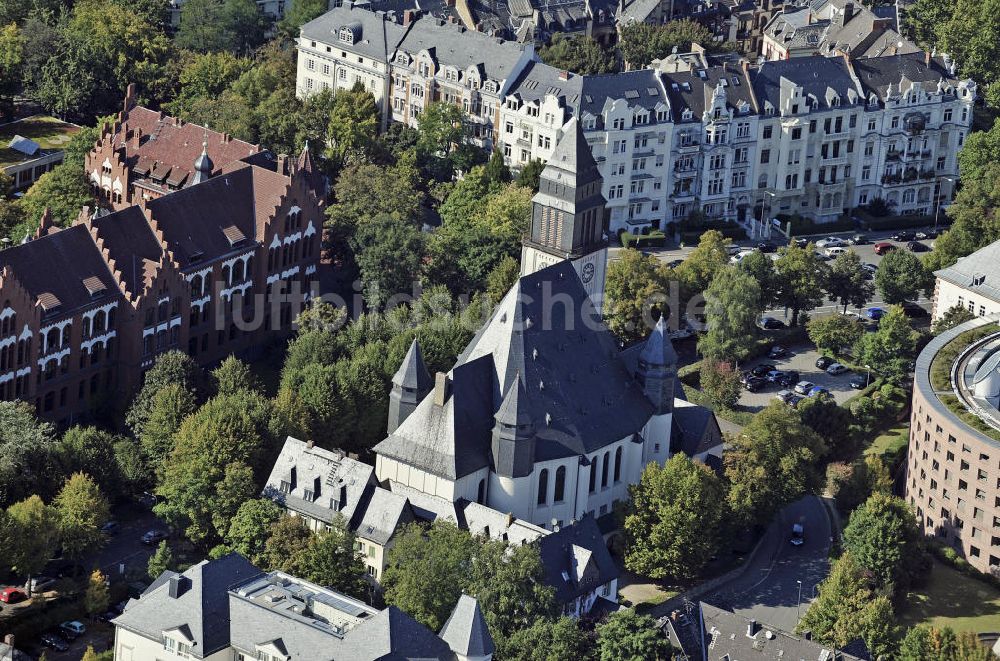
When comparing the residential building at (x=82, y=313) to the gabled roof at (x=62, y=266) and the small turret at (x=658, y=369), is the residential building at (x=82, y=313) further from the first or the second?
the small turret at (x=658, y=369)

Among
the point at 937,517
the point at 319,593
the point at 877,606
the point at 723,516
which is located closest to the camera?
the point at 319,593

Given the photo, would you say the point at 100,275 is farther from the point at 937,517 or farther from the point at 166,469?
the point at 937,517

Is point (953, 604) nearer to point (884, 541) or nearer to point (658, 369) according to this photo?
point (884, 541)

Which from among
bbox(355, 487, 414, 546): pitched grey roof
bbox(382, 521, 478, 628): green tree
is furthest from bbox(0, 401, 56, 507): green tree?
bbox(382, 521, 478, 628): green tree

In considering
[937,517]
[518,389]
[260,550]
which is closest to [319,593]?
[260,550]

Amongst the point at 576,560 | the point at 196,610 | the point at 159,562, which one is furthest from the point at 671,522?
the point at 196,610

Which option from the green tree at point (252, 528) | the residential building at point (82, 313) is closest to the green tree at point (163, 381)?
the residential building at point (82, 313)

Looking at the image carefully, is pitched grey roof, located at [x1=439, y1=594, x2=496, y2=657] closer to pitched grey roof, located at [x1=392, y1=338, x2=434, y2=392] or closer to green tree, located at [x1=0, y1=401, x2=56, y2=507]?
pitched grey roof, located at [x1=392, y1=338, x2=434, y2=392]
